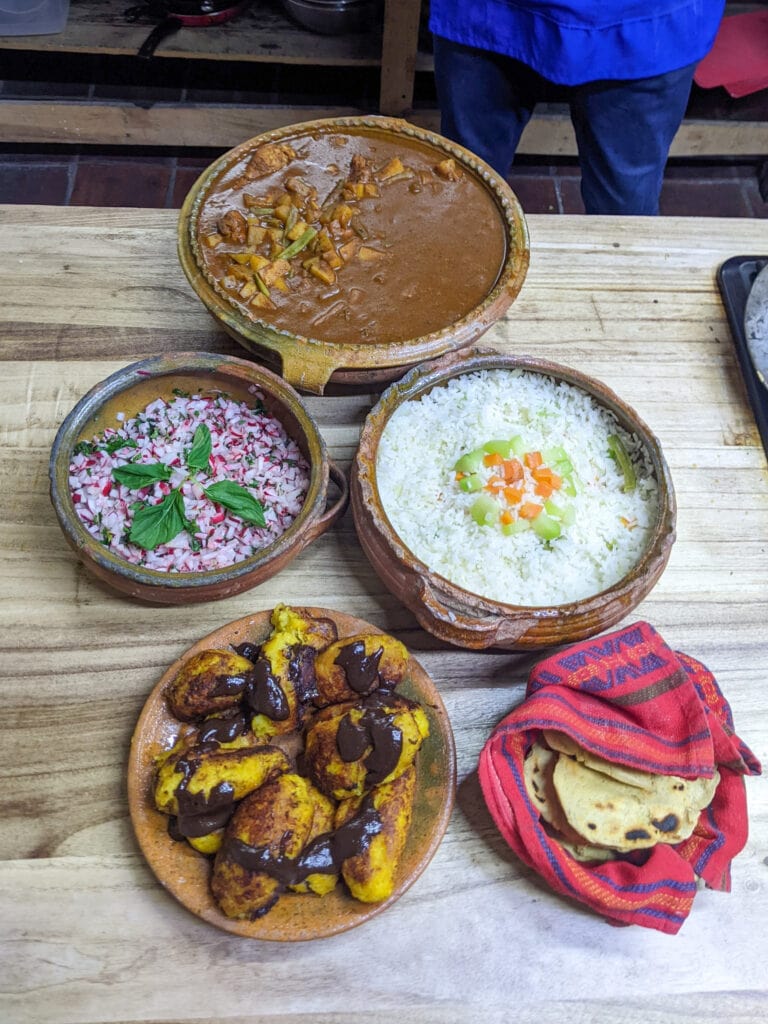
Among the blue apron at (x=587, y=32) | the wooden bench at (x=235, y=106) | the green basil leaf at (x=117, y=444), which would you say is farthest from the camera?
the wooden bench at (x=235, y=106)

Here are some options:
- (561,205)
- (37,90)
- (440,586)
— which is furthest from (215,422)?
(37,90)

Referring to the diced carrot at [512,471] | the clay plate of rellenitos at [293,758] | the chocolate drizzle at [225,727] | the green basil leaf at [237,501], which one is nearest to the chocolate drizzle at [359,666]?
the clay plate of rellenitos at [293,758]

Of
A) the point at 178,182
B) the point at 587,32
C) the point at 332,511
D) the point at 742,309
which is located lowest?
the point at 178,182

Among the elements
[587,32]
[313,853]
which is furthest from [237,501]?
[587,32]

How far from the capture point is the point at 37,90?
11.7 ft

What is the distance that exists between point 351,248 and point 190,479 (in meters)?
0.63

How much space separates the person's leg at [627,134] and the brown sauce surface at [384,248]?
0.77 metres

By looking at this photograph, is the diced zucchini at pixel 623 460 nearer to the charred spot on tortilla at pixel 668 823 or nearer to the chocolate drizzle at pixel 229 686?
the charred spot on tortilla at pixel 668 823

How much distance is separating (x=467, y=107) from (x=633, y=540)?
1.66 metres

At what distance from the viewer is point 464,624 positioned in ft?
4.52

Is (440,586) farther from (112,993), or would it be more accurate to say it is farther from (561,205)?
(561,205)

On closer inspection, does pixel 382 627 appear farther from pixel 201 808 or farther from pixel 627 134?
pixel 627 134

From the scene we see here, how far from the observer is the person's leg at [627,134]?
2383 mm

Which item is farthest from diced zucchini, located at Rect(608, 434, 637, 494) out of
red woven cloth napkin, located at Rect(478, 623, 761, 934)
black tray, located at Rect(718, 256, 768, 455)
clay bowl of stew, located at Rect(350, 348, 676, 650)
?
black tray, located at Rect(718, 256, 768, 455)
